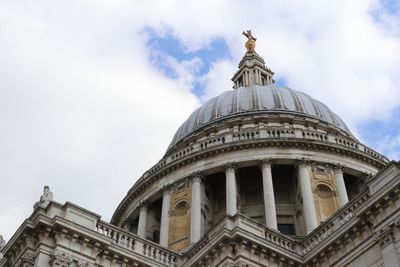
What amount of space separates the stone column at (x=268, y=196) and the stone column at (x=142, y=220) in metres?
8.67

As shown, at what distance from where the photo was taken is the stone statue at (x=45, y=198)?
23625mm

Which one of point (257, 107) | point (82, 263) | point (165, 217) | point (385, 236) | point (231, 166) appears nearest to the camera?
point (385, 236)

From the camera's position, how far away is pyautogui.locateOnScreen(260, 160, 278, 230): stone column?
114 ft

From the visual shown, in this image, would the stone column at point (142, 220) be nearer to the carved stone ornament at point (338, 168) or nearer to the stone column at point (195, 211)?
the stone column at point (195, 211)

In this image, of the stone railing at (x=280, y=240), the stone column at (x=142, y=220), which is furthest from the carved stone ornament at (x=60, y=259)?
the stone column at (x=142, y=220)

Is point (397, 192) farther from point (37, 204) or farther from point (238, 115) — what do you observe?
point (238, 115)

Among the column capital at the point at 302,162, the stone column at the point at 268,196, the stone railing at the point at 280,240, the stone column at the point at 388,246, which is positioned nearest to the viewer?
the stone column at the point at 388,246

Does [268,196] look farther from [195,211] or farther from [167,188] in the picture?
[167,188]

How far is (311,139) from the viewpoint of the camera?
39.3 metres

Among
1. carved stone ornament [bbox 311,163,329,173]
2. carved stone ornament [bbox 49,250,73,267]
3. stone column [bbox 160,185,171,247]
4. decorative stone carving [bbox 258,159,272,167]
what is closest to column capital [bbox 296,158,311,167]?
carved stone ornament [bbox 311,163,329,173]

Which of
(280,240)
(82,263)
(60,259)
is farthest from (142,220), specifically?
(60,259)

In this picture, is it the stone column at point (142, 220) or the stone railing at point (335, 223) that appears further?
the stone column at point (142, 220)

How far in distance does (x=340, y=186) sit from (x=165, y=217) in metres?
11.0

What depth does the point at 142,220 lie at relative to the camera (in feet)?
133
